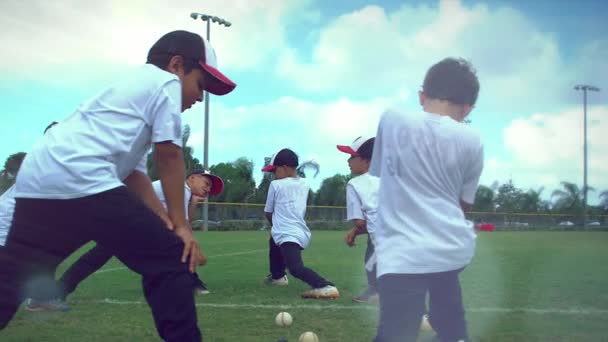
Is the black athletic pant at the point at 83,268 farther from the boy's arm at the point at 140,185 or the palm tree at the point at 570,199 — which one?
the palm tree at the point at 570,199

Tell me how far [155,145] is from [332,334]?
2.48 meters

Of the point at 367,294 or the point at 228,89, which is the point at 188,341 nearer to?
the point at 228,89

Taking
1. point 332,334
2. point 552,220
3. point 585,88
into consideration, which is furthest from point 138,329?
point 585,88

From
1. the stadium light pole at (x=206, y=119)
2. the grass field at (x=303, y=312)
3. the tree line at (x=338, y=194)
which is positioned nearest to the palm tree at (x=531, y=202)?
the tree line at (x=338, y=194)

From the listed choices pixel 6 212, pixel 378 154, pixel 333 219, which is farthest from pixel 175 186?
pixel 333 219

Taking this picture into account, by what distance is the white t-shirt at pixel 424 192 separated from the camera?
2.83 metres

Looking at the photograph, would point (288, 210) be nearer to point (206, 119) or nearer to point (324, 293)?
point (324, 293)

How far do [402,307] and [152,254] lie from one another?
1091 millimetres

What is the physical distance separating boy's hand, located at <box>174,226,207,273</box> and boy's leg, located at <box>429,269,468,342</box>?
1.06 meters

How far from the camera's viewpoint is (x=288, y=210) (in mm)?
7613

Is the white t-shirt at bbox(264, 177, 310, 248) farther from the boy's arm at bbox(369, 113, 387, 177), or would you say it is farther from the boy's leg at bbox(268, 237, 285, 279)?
the boy's arm at bbox(369, 113, 387, 177)

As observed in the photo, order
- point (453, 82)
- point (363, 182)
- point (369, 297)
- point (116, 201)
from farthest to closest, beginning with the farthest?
point (369, 297) < point (363, 182) < point (453, 82) < point (116, 201)

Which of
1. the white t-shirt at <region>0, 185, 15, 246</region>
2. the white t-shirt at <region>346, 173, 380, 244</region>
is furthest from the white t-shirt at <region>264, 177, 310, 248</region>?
the white t-shirt at <region>0, 185, 15, 246</region>

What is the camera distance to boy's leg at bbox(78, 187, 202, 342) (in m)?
2.64
